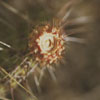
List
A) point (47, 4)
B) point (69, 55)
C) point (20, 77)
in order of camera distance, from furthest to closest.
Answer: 1. point (69, 55)
2. point (47, 4)
3. point (20, 77)

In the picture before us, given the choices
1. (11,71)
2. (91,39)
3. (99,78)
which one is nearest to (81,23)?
(91,39)

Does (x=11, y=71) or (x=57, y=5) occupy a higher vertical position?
(x=57, y=5)

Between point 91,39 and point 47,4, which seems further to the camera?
point 91,39

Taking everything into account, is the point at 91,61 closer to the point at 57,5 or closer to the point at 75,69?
the point at 75,69

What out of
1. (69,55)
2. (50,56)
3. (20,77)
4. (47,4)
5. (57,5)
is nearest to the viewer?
(50,56)

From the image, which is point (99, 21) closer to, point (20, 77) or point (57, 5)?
point (57, 5)

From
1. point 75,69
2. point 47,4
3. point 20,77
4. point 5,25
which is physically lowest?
point 20,77

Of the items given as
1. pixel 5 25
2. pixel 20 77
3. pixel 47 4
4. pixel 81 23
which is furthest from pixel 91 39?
pixel 20 77

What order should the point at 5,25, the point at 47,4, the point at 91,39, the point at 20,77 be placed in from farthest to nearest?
the point at 91,39 < the point at 47,4 < the point at 5,25 < the point at 20,77

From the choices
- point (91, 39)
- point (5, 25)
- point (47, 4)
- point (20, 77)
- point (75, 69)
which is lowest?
point (20, 77)
